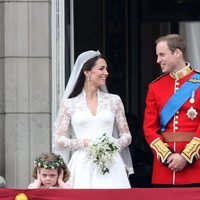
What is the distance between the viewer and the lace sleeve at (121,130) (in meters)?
12.2

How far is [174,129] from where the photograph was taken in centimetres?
1190

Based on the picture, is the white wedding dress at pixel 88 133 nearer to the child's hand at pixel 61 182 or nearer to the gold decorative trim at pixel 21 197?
the child's hand at pixel 61 182

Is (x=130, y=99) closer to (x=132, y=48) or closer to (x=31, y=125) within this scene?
(x=132, y=48)

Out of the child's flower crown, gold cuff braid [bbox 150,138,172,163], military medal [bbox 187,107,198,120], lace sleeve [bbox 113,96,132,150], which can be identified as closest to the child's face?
the child's flower crown

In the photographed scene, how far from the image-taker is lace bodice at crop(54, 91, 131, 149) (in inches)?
480

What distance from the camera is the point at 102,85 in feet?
40.7

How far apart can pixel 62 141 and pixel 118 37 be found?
4.49 m

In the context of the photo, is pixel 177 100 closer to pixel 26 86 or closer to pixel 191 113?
pixel 191 113

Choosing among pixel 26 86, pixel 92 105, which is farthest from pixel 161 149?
pixel 26 86

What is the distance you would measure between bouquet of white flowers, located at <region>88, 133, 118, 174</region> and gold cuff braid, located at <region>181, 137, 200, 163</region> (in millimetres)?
644

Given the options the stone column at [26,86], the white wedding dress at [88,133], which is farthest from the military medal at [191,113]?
the stone column at [26,86]

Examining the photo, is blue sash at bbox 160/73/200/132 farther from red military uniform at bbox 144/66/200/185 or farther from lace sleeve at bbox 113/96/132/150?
lace sleeve at bbox 113/96/132/150

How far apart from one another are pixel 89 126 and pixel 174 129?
2.69 feet

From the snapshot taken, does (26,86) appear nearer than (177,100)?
No
